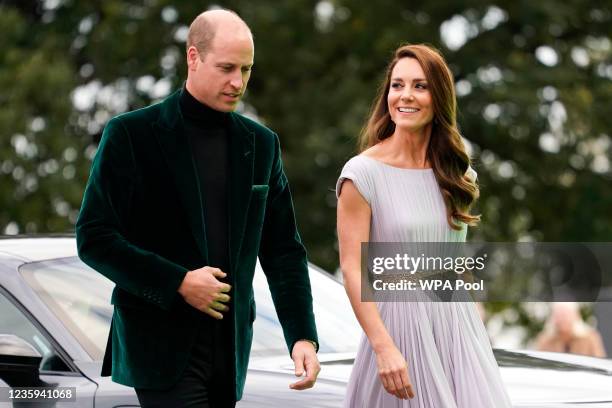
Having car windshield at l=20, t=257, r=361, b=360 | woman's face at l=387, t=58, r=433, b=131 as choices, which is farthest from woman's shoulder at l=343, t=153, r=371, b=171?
car windshield at l=20, t=257, r=361, b=360

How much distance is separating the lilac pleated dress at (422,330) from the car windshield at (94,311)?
97 centimetres

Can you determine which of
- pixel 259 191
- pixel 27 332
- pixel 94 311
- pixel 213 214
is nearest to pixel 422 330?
pixel 259 191

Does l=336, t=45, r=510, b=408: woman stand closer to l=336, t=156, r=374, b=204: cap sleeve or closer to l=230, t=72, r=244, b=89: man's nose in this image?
l=336, t=156, r=374, b=204: cap sleeve

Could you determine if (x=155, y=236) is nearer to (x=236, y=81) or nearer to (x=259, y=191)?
(x=259, y=191)

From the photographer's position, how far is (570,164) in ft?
64.4

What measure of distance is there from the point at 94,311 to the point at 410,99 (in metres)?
1.54

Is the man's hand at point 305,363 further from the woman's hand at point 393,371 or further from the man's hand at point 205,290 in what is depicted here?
the man's hand at point 205,290

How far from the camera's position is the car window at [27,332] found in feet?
16.4

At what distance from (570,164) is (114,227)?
16.5m

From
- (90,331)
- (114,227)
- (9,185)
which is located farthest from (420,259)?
(9,185)

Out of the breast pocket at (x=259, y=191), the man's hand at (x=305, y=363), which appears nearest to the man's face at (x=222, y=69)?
the breast pocket at (x=259, y=191)

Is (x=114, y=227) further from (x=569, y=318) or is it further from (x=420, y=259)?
(x=569, y=318)

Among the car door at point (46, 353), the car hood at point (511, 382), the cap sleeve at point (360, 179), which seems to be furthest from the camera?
the car door at point (46, 353)

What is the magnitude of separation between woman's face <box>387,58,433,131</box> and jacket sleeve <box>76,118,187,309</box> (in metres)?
0.94
